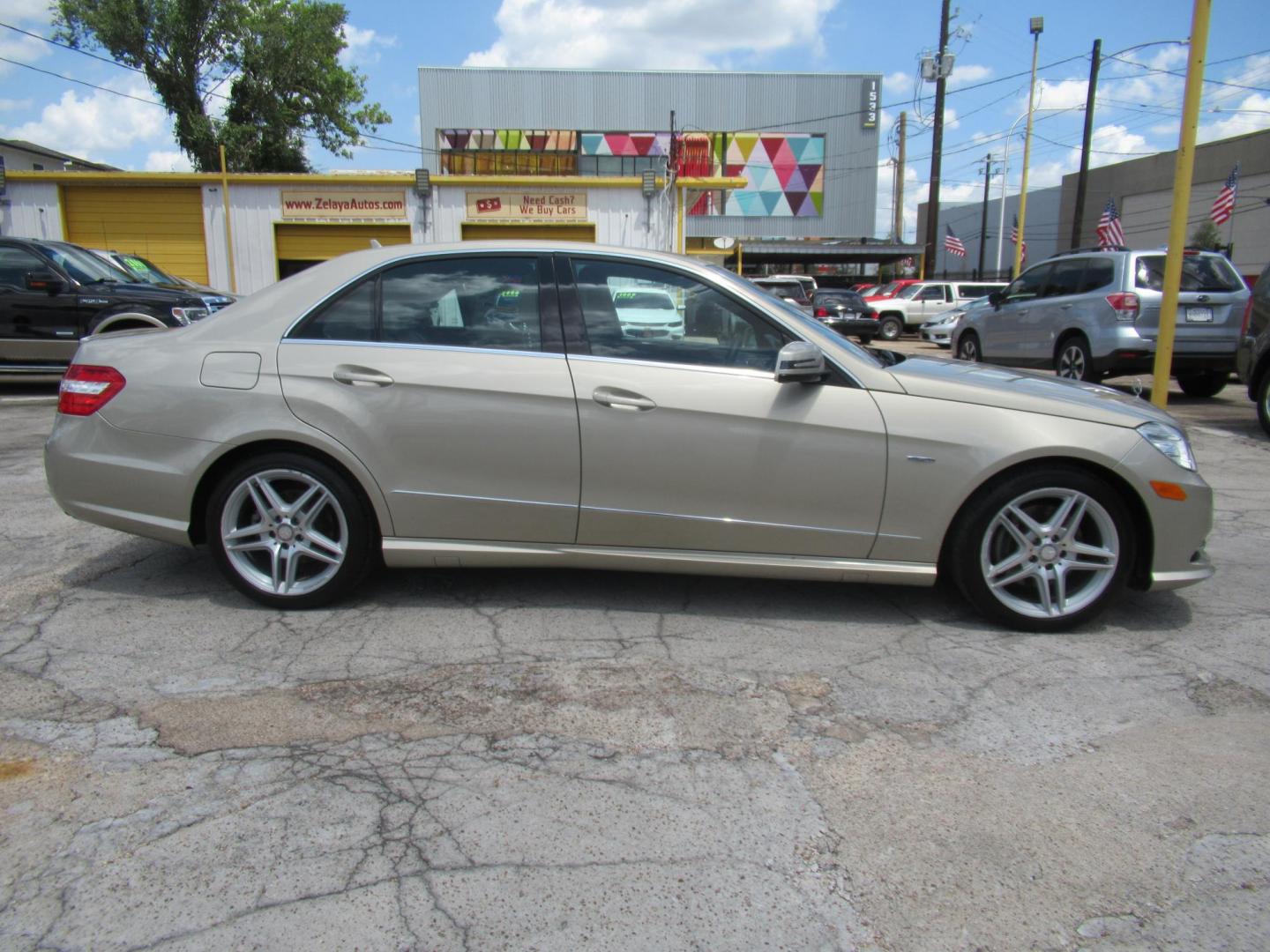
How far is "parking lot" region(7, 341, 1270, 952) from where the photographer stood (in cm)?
209

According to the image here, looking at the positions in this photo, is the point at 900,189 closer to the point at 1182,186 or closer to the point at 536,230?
the point at 536,230

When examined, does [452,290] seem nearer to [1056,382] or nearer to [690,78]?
[1056,382]

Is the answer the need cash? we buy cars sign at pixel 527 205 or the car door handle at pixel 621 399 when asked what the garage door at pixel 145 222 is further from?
the car door handle at pixel 621 399

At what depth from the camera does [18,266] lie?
34.9ft

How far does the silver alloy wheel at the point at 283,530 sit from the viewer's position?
383cm

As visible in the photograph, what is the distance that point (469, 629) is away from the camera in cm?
376

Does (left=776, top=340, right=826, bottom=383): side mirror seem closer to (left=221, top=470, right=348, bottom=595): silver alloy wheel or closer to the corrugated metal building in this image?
(left=221, top=470, right=348, bottom=595): silver alloy wheel

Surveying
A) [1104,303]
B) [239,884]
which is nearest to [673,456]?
[239,884]

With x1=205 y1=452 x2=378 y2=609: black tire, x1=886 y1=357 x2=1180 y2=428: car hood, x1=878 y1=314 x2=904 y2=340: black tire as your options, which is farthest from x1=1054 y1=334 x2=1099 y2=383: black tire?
x1=878 y1=314 x2=904 y2=340: black tire

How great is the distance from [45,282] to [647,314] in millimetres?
9737

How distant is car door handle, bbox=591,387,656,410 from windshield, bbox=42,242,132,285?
978 cm

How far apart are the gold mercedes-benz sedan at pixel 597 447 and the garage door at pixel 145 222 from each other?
843 inches

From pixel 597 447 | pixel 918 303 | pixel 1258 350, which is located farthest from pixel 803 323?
pixel 918 303

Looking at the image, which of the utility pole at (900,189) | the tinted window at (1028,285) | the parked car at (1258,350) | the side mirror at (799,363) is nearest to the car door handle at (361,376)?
the side mirror at (799,363)
